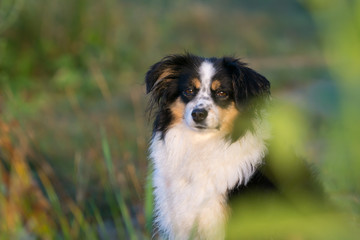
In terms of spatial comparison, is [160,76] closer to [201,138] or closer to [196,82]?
[196,82]

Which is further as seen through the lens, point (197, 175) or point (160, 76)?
point (160, 76)

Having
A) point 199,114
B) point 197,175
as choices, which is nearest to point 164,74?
point 199,114

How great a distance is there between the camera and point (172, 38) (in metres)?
11.9

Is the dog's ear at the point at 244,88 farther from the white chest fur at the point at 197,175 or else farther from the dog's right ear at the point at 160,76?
the dog's right ear at the point at 160,76

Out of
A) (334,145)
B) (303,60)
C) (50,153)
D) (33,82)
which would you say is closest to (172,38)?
(303,60)

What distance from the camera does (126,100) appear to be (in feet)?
27.1

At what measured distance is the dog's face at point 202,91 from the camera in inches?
114

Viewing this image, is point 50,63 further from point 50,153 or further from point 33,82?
point 50,153

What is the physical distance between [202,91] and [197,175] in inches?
19.7

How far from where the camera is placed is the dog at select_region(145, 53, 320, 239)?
2863 millimetres

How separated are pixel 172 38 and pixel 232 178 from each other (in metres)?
9.27

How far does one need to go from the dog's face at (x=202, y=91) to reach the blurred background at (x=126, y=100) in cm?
28

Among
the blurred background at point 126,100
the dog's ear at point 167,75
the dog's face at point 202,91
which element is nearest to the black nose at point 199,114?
the dog's face at point 202,91

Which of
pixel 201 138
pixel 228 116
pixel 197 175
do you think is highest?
pixel 228 116
